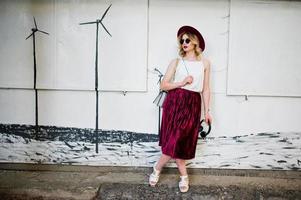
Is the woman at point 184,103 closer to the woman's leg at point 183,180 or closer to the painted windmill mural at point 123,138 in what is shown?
the woman's leg at point 183,180

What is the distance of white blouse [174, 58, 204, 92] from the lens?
4383 millimetres

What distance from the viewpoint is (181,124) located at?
14.3ft

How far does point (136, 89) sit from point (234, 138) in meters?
1.62

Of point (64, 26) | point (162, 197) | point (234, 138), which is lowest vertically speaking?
point (162, 197)

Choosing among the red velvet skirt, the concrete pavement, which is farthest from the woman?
the concrete pavement

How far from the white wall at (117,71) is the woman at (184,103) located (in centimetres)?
51

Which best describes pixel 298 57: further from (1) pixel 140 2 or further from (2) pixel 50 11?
(2) pixel 50 11

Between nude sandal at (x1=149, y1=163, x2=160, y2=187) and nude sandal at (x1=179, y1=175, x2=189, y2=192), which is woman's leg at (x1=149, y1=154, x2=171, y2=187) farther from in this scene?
nude sandal at (x1=179, y1=175, x2=189, y2=192)

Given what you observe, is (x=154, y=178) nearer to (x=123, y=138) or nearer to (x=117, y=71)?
(x=123, y=138)

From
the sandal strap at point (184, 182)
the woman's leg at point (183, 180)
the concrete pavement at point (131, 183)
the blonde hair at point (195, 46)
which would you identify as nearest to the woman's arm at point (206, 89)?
the blonde hair at point (195, 46)

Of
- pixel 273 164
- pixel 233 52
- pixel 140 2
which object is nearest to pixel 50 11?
pixel 140 2

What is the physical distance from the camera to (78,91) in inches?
198

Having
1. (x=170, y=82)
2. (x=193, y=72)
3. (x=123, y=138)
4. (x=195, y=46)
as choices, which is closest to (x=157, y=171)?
(x=123, y=138)

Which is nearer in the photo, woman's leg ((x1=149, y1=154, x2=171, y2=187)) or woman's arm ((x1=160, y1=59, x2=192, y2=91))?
woman's arm ((x1=160, y1=59, x2=192, y2=91))
